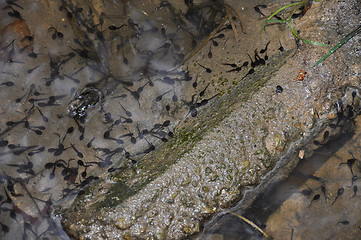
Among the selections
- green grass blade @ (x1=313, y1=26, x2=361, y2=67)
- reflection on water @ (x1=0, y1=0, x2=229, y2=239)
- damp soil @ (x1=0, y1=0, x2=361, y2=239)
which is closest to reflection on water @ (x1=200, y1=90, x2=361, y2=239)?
damp soil @ (x1=0, y1=0, x2=361, y2=239)

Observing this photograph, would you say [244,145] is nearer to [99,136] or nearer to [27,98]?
[99,136]

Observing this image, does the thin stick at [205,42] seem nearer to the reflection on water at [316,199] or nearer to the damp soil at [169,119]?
the damp soil at [169,119]

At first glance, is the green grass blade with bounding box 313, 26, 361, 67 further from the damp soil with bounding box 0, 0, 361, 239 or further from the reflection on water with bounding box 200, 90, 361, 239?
the reflection on water with bounding box 200, 90, 361, 239

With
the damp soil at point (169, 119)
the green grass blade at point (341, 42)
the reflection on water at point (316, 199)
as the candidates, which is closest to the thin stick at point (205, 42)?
the damp soil at point (169, 119)

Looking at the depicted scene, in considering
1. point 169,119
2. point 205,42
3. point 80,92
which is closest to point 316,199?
point 169,119

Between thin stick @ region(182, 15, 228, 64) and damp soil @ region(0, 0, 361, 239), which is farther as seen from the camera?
thin stick @ region(182, 15, 228, 64)

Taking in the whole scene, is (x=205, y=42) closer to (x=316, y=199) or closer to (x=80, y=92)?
(x=80, y=92)
